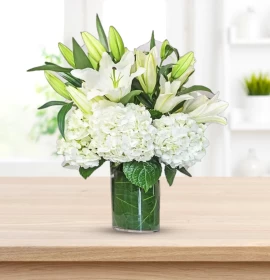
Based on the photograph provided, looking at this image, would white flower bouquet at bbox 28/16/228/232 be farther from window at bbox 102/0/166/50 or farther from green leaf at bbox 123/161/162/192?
window at bbox 102/0/166/50

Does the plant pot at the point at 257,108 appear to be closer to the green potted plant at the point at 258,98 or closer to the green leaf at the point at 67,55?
the green potted plant at the point at 258,98

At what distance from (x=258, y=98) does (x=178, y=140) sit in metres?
2.85

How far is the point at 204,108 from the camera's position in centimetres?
131

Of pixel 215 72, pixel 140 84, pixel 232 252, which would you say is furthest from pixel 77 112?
pixel 215 72

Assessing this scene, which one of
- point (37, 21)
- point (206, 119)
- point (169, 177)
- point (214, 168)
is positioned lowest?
point (214, 168)

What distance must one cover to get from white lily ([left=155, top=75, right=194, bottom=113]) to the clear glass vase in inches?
5.4

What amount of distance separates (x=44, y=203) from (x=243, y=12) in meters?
2.74

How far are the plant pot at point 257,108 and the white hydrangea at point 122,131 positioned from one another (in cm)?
286

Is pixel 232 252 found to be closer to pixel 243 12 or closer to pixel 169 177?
pixel 169 177

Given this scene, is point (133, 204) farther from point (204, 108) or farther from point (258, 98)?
point (258, 98)

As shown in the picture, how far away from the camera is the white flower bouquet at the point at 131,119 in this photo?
4.13 feet

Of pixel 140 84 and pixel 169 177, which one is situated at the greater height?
pixel 140 84

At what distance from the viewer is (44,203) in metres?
1.76

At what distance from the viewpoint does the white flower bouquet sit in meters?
1.26
